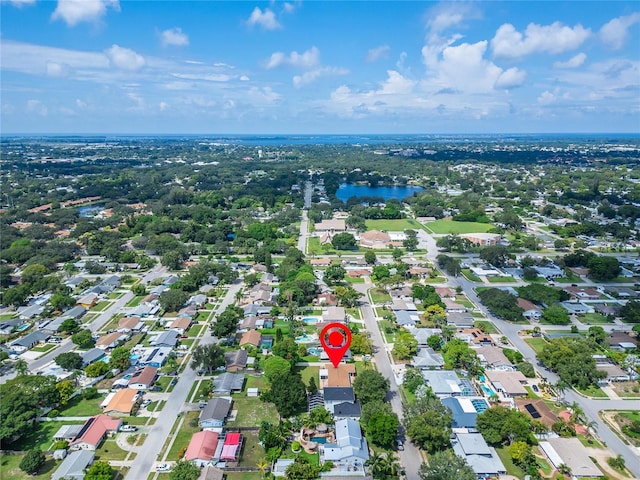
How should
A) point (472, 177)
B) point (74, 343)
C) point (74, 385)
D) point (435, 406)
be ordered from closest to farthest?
point (435, 406), point (74, 385), point (74, 343), point (472, 177)

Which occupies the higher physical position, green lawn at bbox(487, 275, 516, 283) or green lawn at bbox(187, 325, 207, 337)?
green lawn at bbox(487, 275, 516, 283)

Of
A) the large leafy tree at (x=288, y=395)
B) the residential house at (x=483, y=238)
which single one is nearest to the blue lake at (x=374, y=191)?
the residential house at (x=483, y=238)

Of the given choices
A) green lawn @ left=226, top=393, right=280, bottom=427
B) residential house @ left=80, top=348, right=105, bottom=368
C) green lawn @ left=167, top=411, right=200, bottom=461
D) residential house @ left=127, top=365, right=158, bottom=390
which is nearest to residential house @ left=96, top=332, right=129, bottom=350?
residential house @ left=80, top=348, right=105, bottom=368

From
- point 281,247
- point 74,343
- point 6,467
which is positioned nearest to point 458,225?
point 281,247

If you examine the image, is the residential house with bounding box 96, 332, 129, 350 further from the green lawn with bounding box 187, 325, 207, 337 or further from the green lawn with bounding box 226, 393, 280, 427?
the green lawn with bounding box 226, 393, 280, 427

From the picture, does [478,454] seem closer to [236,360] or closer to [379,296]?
[236,360]

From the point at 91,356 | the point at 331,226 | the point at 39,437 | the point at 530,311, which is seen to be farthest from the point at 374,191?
the point at 39,437

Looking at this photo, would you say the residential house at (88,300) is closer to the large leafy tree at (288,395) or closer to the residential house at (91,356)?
the residential house at (91,356)

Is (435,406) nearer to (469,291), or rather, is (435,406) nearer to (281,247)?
(469,291)
